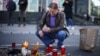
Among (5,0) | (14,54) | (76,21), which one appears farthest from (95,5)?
(14,54)

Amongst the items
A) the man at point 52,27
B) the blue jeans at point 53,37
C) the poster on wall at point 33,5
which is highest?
the man at point 52,27

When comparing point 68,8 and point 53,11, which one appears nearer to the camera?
point 53,11

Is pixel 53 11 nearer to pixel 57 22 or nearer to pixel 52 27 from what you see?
pixel 57 22

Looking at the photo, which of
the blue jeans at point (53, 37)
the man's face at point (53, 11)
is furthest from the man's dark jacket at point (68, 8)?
the man's face at point (53, 11)

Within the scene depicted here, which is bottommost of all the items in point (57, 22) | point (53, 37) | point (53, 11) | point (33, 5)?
point (33, 5)

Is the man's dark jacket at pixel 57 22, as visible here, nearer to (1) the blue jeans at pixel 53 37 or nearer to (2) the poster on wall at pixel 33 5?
(1) the blue jeans at pixel 53 37

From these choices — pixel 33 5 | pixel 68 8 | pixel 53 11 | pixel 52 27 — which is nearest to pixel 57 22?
pixel 52 27

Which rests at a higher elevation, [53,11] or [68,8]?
[53,11]

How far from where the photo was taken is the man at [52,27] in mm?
9759

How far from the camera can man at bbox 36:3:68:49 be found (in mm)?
9759

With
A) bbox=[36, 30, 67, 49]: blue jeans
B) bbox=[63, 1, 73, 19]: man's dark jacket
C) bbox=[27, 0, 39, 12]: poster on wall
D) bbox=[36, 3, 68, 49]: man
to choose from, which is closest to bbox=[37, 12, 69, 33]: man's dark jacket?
bbox=[36, 3, 68, 49]: man

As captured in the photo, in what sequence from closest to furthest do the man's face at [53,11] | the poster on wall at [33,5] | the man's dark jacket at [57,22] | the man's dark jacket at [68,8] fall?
the man's face at [53,11] → the man's dark jacket at [57,22] → the man's dark jacket at [68,8] → the poster on wall at [33,5]

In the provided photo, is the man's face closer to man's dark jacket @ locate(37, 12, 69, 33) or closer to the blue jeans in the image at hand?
man's dark jacket @ locate(37, 12, 69, 33)

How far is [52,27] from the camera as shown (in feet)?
32.9
